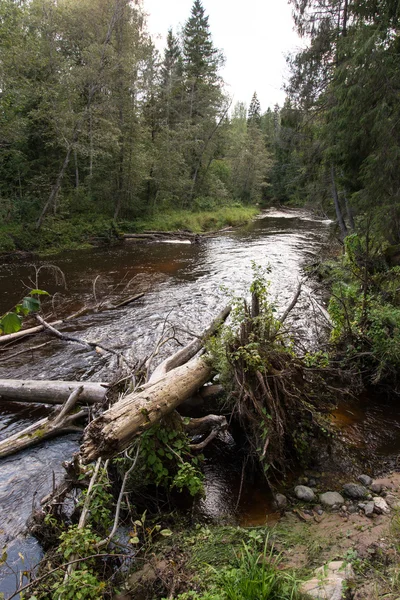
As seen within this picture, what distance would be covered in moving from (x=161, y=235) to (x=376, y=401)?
19142 millimetres

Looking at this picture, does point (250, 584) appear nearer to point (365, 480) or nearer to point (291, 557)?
point (291, 557)

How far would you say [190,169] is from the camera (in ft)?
109

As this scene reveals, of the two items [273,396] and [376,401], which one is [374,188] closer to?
[376,401]

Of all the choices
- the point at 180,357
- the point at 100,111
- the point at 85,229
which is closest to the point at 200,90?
the point at 100,111

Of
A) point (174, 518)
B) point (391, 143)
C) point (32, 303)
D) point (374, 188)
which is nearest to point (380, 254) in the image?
point (374, 188)

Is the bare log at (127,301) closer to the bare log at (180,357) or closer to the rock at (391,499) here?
the bare log at (180,357)

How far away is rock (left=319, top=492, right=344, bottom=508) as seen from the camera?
11.3 feet

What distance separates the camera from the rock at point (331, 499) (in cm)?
345

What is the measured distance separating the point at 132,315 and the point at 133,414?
659 cm

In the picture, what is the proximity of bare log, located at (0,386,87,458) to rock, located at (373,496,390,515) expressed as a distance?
12.2 ft

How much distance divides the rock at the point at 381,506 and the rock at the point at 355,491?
128 mm

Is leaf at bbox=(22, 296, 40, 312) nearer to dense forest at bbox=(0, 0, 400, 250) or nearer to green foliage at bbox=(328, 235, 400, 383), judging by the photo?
green foliage at bbox=(328, 235, 400, 383)

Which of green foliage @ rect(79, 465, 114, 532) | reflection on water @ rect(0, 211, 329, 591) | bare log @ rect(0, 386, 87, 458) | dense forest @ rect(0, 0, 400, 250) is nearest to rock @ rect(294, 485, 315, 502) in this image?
reflection on water @ rect(0, 211, 329, 591)

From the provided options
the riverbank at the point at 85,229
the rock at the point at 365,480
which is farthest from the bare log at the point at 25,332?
the riverbank at the point at 85,229
